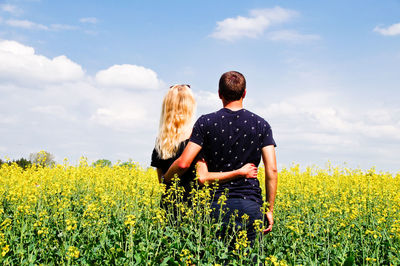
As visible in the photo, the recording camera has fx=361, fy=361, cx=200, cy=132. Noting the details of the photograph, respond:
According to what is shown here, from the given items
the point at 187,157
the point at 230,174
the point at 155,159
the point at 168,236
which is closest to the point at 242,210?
the point at 230,174

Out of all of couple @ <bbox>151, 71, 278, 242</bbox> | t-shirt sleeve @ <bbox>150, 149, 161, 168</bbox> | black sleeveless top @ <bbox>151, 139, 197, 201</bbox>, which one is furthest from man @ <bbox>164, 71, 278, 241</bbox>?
t-shirt sleeve @ <bbox>150, 149, 161, 168</bbox>

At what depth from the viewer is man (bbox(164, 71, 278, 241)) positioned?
3.05m

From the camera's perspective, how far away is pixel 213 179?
10.1 feet

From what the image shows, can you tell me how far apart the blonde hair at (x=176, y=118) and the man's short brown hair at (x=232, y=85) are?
51 cm

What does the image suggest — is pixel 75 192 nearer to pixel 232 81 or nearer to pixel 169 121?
pixel 169 121

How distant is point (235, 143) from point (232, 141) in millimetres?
37

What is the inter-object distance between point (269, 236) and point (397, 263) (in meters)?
1.95

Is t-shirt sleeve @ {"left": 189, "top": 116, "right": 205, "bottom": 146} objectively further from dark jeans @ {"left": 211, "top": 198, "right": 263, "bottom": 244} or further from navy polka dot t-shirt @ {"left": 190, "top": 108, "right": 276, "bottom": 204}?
dark jeans @ {"left": 211, "top": 198, "right": 263, "bottom": 244}

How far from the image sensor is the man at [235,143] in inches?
120

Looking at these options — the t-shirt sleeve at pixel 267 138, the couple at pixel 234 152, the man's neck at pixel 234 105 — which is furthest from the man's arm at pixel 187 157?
the t-shirt sleeve at pixel 267 138

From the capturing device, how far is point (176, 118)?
3521mm

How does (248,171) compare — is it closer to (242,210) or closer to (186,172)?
(242,210)

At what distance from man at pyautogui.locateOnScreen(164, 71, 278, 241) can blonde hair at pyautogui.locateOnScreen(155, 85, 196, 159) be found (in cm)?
40

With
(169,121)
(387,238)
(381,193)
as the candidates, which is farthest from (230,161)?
(381,193)
